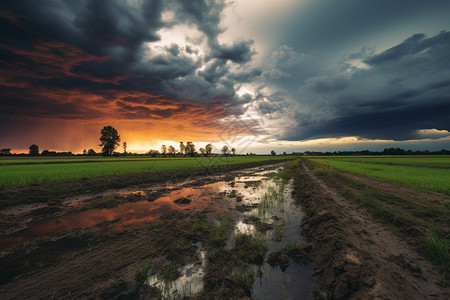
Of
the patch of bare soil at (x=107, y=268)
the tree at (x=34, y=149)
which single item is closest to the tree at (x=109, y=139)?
the tree at (x=34, y=149)

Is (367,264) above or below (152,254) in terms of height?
above

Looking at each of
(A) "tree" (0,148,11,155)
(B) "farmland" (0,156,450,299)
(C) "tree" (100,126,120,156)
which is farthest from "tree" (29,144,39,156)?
(B) "farmland" (0,156,450,299)

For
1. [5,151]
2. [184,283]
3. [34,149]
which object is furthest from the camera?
[34,149]

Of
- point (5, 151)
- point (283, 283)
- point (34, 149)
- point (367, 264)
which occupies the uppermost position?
point (34, 149)

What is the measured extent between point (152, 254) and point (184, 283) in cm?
143

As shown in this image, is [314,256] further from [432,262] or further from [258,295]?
[432,262]

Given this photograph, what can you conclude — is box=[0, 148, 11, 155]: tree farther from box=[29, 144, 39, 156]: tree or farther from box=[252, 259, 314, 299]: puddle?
box=[252, 259, 314, 299]: puddle

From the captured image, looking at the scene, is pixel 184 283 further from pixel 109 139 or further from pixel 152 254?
pixel 109 139

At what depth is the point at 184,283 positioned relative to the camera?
333 cm

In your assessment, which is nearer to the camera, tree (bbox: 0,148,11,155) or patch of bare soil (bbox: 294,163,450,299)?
patch of bare soil (bbox: 294,163,450,299)

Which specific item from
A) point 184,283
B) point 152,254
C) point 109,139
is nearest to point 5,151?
point 109,139

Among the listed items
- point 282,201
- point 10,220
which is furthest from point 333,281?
point 10,220

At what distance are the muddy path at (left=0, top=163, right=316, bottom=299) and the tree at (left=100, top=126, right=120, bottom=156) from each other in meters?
69.1

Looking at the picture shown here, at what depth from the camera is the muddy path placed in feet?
10.3
